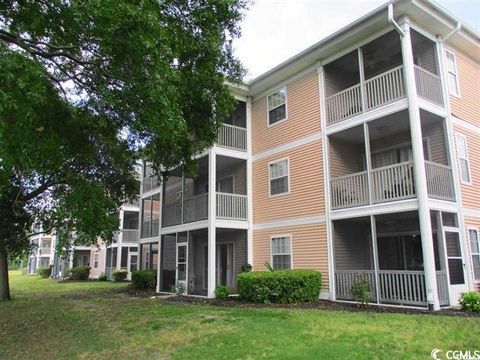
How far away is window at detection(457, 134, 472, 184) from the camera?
13.6 m

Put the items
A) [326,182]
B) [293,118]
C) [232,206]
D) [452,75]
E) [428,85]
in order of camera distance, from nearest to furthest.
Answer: [428,85] < [452,75] < [326,182] < [293,118] < [232,206]

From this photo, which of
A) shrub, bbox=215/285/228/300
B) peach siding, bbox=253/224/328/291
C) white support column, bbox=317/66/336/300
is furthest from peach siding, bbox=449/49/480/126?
shrub, bbox=215/285/228/300

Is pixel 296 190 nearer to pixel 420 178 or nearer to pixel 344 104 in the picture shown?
pixel 344 104

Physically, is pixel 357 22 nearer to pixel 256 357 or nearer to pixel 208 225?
pixel 208 225

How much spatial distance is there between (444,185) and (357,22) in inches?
239

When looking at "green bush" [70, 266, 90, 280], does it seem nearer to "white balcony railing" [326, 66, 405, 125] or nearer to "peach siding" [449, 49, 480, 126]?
"white balcony railing" [326, 66, 405, 125]

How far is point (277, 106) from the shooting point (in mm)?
18109

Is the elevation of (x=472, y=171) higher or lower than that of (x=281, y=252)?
higher

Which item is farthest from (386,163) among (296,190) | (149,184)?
(149,184)

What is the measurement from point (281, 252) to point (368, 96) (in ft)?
23.2

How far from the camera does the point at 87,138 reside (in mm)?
10867

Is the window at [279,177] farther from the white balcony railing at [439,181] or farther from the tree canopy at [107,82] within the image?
the white balcony railing at [439,181]

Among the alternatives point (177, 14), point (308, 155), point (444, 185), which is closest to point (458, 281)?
point (444, 185)

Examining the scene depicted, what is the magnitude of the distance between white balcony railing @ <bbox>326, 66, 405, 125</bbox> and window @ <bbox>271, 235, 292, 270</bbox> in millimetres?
5135
